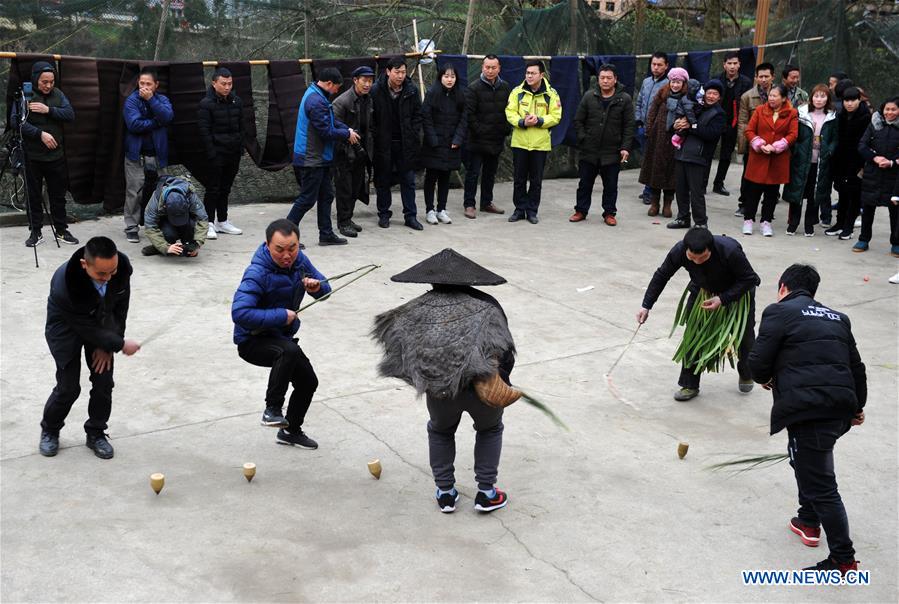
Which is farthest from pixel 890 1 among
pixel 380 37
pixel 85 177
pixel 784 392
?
pixel 784 392

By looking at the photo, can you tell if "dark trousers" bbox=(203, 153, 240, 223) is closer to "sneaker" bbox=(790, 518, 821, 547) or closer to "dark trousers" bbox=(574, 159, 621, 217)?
"dark trousers" bbox=(574, 159, 621, 217)

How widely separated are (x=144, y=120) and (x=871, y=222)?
8.19 m

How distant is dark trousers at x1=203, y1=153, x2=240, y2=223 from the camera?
35.1 feet

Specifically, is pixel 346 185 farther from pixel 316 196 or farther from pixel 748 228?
pixel 748 228

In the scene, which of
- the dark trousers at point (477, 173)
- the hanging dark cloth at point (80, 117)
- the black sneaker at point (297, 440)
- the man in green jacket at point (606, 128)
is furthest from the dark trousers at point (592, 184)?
the black sneaker at point (297, 440)

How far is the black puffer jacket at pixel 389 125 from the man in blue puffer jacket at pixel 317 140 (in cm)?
69

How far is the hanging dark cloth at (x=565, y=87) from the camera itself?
13.5 m

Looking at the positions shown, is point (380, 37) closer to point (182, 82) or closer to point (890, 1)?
point (182, 82)

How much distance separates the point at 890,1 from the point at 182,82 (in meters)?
13.3

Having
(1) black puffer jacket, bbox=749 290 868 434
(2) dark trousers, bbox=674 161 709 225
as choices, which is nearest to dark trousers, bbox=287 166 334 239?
(2) dark trousers, bbox=674 161 709 225

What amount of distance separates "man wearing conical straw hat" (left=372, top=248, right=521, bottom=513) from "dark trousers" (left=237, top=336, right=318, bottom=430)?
2.66ft

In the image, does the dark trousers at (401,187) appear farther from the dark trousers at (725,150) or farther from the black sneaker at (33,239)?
the dark trousers at (725,150)

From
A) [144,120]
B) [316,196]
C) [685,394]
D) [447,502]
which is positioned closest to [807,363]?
[447,502]

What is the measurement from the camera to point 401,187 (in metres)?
11.6
